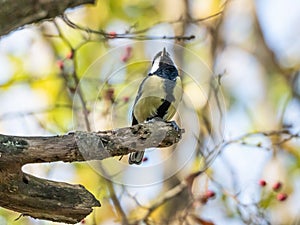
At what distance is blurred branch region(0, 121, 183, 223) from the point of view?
72.6 inches

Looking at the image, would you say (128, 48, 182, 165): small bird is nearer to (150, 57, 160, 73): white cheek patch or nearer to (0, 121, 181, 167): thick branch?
(150, 57, 160, 73): white cheek patch

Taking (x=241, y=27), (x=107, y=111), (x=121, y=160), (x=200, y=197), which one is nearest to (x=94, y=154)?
(x=121, y=160)

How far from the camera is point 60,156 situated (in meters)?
1.84

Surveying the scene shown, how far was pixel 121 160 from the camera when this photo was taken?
2344mm

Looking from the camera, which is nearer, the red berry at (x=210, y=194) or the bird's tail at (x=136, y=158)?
the bird's tail at (x=136, y=158)

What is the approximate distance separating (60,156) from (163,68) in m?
0.64

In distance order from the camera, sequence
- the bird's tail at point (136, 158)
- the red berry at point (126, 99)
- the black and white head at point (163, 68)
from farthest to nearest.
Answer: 1. the red berry at point (126, 99)
2. the black and white head at point (163, 68)
3. the bird's tail at point (136, 158)

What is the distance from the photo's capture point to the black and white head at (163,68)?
7.72 feet

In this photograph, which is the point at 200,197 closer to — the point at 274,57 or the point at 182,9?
the point at 182,9

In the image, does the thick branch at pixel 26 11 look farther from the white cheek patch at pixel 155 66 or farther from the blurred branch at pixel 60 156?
the blurred branch at pixel 60 156

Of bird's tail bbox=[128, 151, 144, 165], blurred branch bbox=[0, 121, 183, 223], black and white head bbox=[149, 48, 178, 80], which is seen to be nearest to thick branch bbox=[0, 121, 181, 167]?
blurred branch bbox=[0, 121, 183, 223]

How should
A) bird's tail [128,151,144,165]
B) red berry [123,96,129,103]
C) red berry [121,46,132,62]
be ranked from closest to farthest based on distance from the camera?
bird's tail [128,151,144,165]
red berry [123,96,129,103]
red berry [121,46,132,62]

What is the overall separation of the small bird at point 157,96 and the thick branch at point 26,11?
33 cm

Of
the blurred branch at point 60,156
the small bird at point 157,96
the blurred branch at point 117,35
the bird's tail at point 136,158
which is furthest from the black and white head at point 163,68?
the blurred branch at point 60,156
